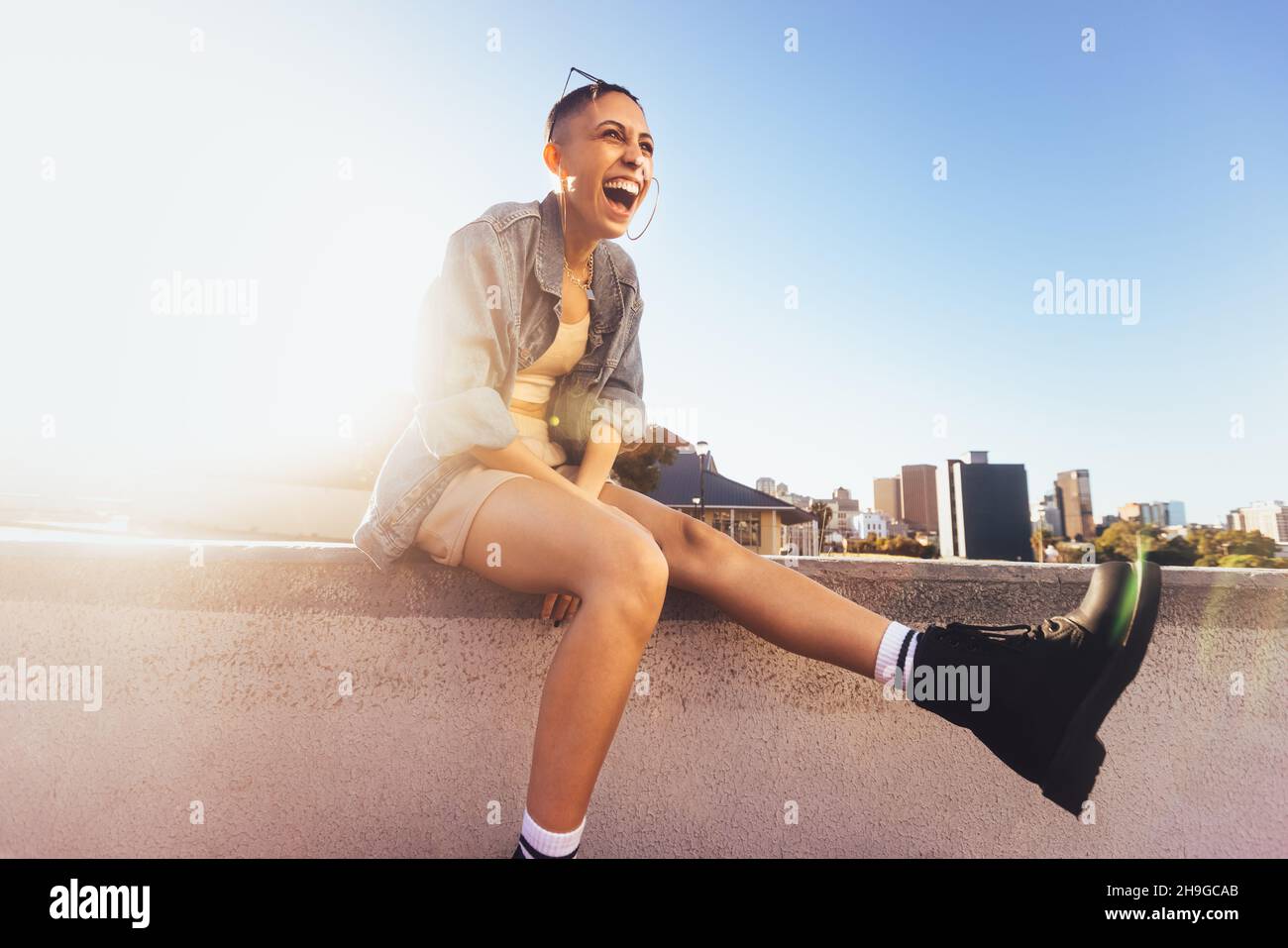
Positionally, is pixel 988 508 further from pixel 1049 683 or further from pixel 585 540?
pixel 585 540

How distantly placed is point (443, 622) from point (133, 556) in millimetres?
738

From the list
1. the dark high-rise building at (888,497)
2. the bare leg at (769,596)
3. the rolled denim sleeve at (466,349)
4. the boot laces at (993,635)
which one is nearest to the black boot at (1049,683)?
the boot laces at (993,635)

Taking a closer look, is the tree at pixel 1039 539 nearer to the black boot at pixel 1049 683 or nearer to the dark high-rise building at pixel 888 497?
the dark high-rise building at pixel 888 497

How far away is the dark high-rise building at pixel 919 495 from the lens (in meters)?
111

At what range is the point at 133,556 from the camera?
4.74 ft

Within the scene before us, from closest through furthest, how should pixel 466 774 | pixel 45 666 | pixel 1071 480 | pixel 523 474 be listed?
1. pixel 523 474
2. pixel 466 774
3. pixel 45 666
4. pixel 1071 480

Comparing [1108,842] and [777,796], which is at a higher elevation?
[777,796]

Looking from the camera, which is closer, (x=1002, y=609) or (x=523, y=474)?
(x=523, y=474)

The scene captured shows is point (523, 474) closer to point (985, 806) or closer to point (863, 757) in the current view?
point (863, 757)

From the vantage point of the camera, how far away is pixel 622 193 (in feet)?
4.45

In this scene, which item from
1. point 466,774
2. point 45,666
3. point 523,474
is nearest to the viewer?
point 523,474

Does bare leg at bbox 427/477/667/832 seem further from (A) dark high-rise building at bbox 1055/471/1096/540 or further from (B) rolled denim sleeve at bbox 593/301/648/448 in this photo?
(A) dark high-rise building at bbox 1055/471/1096/540

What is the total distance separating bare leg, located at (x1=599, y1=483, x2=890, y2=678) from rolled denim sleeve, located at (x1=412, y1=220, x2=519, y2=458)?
0.37m
